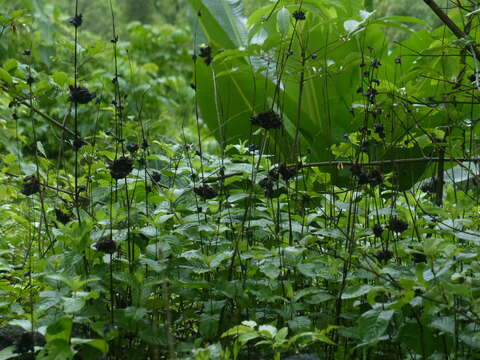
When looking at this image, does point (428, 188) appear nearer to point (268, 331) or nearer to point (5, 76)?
point (268, 331)

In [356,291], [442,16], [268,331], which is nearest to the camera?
[268,331]

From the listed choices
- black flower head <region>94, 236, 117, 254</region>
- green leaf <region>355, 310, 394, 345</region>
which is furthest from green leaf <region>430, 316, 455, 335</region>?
black flower head <region>94, 236, 117, 254</region>

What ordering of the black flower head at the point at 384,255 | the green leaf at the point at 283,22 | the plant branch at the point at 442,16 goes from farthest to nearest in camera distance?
the plant branch at the point at 442,16 → the green leaf at the point at 283,22 → the black flower head at the point at 384,255

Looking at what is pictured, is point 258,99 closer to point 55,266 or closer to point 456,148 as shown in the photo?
point 456,148

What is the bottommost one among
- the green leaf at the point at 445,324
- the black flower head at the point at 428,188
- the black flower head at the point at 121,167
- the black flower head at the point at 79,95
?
the green leaf at the point at 445,324

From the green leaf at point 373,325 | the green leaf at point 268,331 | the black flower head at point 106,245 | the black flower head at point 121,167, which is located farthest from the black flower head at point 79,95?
the green leaf at point 373,325

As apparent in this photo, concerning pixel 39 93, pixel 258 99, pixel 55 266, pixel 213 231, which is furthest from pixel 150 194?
pixel 258 99

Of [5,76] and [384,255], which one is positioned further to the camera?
[5,76]

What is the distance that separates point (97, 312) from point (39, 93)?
1.04 m

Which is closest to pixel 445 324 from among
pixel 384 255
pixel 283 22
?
pixel 384 255

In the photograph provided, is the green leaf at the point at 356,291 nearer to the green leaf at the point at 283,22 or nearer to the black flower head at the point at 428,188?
the green leaf at the point at 283,22

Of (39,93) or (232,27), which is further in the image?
(232,27)

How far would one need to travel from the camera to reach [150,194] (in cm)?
165

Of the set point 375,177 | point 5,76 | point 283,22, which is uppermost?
point 5,76
